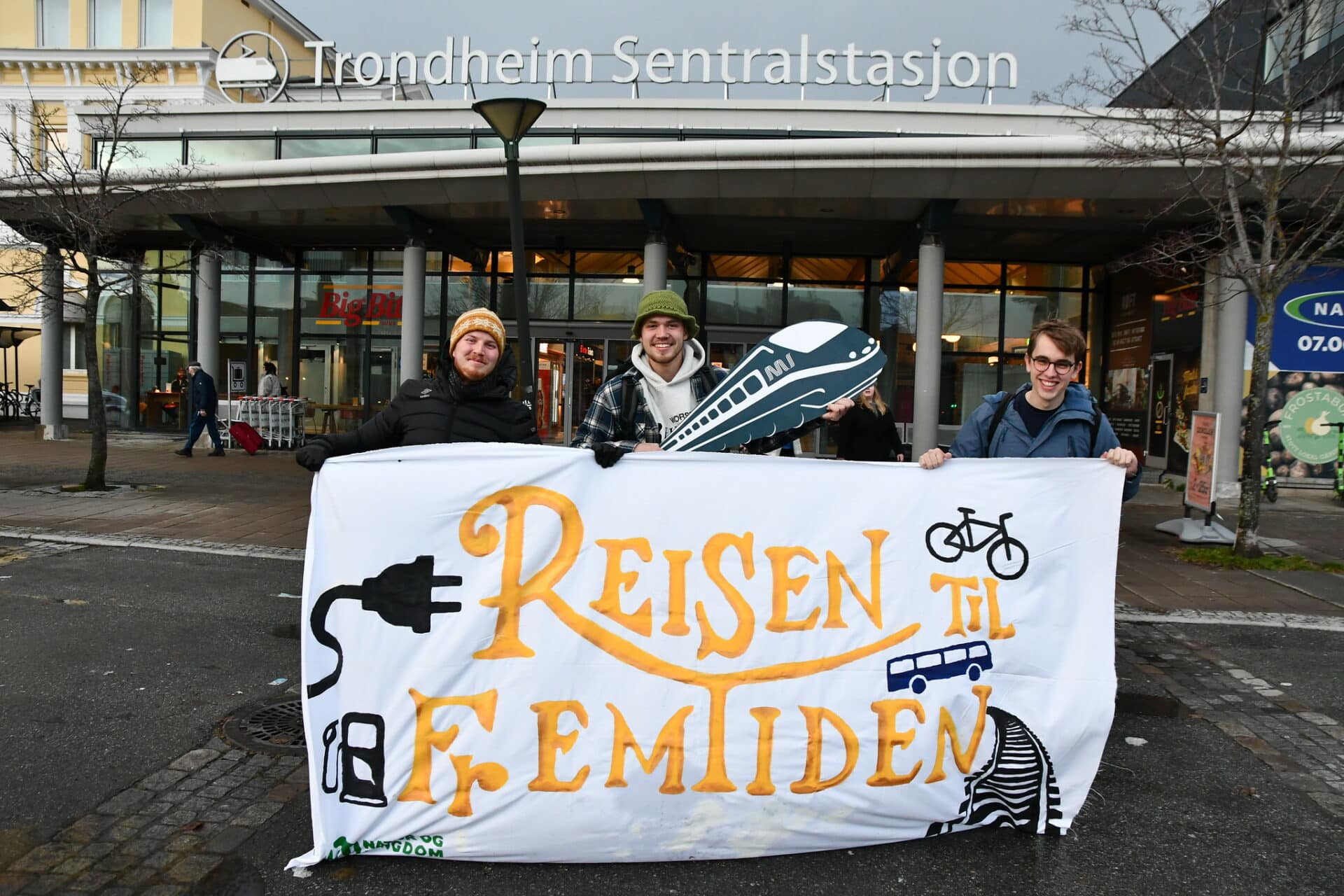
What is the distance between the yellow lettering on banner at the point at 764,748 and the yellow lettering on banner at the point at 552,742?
1.81 ft

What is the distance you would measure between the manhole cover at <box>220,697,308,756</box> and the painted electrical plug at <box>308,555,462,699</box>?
0.98 m

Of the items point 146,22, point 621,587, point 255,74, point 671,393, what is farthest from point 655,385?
point 146,22

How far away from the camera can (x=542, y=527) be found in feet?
9.75

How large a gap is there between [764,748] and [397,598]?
4.26ft

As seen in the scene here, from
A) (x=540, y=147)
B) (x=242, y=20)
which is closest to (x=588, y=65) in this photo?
(x=540, y=147)

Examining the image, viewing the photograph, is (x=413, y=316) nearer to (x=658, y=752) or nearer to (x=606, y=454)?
(x=606, y=454)

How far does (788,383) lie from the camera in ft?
11.0

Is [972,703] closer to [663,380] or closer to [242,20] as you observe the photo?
[663,380]

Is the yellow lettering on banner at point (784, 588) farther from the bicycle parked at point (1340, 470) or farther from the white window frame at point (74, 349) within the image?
the white window frame at point (74, 349)

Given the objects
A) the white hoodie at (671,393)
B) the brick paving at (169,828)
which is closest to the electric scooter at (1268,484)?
the white hoodie at (671,393)

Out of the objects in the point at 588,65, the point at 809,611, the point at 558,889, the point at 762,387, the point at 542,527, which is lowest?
the point at 558,889

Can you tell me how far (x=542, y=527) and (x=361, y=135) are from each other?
16.0 metres

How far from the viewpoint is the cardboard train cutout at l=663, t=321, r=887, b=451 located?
132 inches

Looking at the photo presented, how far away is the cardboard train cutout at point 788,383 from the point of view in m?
3.34
